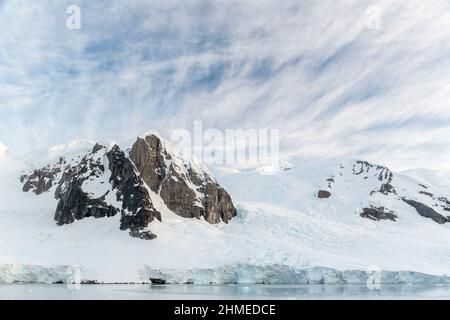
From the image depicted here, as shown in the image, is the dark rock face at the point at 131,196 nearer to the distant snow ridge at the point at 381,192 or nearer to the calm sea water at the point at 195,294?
the calm sea water at the point at 195,294

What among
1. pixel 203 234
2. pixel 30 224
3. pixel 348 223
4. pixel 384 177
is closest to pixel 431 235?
pixel 348 223

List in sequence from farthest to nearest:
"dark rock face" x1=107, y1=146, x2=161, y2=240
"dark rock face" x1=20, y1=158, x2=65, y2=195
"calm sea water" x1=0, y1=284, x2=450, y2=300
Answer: "dark rock face" x1=20, y1=158, x2=65, y2=195
"dark rock face" x1=107, y1=146, x2=161, y2=240
"calm sea water" x1=0, y1=284, x2=450, y2=300

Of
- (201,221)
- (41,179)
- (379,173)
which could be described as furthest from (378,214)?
(41,179)

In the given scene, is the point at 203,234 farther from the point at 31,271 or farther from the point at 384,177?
the point at 384,177

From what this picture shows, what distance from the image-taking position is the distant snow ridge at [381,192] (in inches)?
5175

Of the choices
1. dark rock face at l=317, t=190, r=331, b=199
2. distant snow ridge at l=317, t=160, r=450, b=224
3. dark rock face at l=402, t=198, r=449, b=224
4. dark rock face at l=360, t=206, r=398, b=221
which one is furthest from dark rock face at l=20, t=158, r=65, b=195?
dark rock face at l=402, t=198, r=449, b=224

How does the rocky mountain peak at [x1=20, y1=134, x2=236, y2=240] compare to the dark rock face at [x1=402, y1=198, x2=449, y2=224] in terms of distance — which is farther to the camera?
the dark rock face at [x1=402, y1=198, x2=449, y2=224]

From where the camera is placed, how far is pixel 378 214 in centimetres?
12769

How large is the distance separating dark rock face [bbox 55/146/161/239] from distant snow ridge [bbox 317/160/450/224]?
54.5 metres

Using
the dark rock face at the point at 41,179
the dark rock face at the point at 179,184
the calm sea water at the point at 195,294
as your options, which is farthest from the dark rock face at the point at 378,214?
the dark rock face at the point at 41,179

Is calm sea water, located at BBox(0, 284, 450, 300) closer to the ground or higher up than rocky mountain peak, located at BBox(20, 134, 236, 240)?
closer to the ground

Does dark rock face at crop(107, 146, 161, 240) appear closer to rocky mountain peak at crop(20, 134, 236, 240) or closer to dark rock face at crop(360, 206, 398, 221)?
rocky mountain peak at crop(20, 134, 236, 240)

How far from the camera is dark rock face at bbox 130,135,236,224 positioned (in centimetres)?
10931

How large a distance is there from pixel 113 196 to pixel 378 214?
6482 cm
